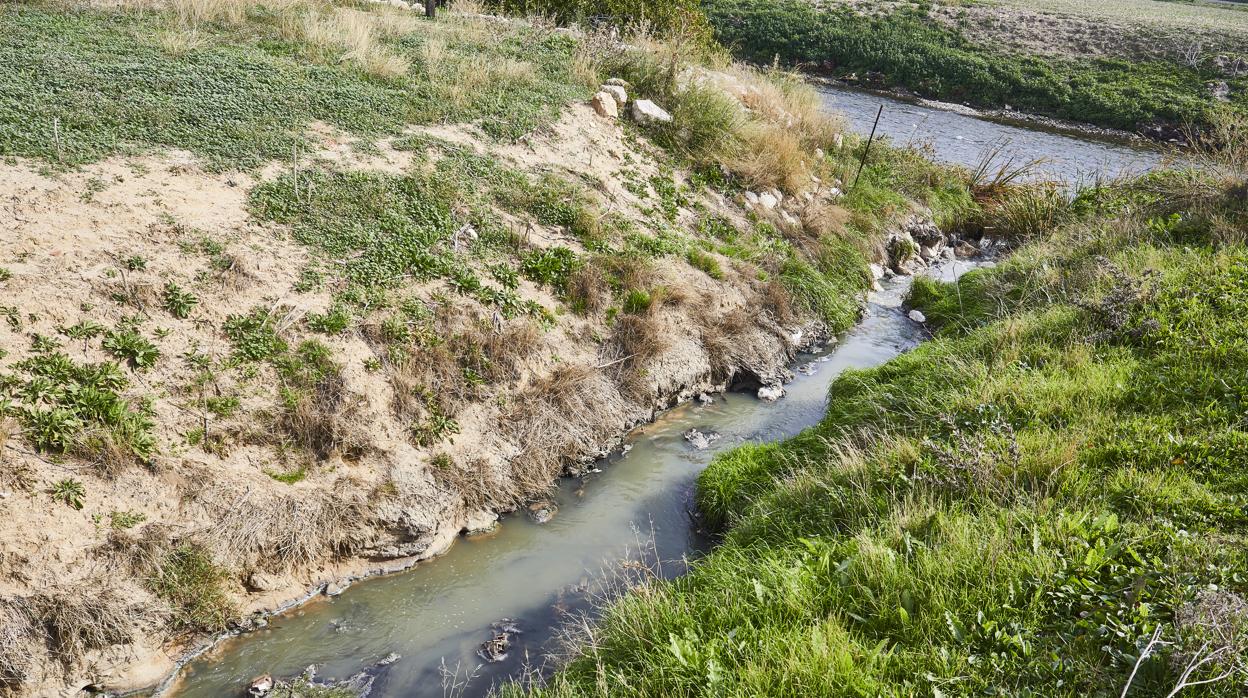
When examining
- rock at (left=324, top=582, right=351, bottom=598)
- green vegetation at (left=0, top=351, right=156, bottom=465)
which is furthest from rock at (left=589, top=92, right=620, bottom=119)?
rock at (left=324, top=582, right=351, bottom=598)

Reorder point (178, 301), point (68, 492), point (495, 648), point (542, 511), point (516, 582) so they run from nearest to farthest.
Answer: point (68, 492), point (495, 648), point (516, 582), point (178, 301), point (542, 511)

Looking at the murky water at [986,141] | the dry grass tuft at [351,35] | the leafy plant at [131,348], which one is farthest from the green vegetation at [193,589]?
the murky water at [986,141]

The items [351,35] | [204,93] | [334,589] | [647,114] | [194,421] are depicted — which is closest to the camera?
[334,589]

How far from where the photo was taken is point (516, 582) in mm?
6094

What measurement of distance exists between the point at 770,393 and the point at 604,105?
5952 mm

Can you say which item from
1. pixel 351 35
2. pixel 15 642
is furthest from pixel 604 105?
pixel 15 642

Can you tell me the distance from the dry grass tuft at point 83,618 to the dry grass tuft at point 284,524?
0.65m

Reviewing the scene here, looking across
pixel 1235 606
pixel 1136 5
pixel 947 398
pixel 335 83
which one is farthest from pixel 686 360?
pixel 1136 5

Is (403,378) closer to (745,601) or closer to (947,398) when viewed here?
→ (745,601)

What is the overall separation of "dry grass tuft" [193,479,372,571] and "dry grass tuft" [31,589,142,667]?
25.7 inches

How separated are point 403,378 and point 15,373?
2.84 m

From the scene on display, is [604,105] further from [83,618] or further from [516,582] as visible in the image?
[83,618]

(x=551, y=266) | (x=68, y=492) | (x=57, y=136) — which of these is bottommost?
(x=68, y=492)

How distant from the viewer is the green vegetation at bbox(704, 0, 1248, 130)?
87.9ft
